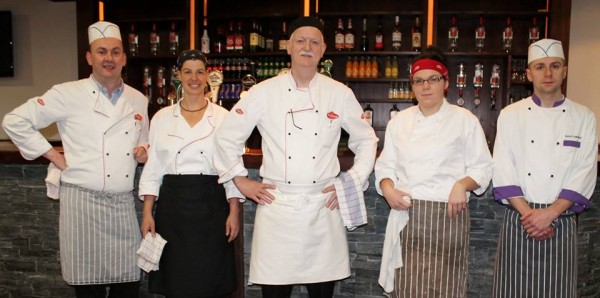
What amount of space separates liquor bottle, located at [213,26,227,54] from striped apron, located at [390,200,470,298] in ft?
12.9

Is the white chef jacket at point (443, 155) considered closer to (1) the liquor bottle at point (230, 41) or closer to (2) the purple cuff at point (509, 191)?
(2) the purple cuff at point (509, 191)

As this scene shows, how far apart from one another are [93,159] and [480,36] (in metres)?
4.27

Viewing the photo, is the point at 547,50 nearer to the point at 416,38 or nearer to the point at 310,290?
the point at 310,290

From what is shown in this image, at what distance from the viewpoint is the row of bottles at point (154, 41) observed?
5.60 metres

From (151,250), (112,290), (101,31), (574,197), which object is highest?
(101,31)

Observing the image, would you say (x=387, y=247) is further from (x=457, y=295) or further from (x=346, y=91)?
(x=346, y=91)

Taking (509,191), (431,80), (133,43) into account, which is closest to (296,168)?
(431,80)

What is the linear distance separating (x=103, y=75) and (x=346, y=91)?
1.21m

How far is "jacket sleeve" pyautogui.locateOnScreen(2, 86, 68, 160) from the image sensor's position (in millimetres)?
2336

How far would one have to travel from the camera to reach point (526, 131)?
2.18 metres

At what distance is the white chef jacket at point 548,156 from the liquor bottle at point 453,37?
3.20 m

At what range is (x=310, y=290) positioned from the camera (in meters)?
2.21

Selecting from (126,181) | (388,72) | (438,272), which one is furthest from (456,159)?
(388,72)

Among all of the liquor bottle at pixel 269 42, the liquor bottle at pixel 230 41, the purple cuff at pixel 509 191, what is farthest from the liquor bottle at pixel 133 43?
the purple cuff at pixel 509 191
